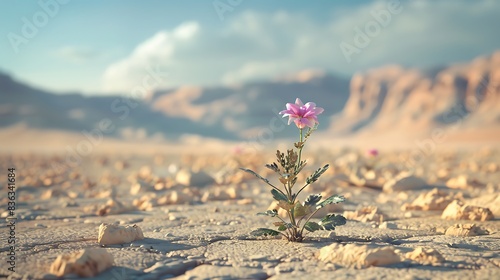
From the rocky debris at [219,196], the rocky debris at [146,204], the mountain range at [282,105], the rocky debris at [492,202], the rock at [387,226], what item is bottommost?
the rock at [387,226]

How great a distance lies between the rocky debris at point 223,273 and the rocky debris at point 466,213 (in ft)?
8.19

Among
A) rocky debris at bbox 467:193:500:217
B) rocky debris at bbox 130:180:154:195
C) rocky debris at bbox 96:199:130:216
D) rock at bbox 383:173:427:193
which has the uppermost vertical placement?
rocky debris at bbox 130:180:154:195

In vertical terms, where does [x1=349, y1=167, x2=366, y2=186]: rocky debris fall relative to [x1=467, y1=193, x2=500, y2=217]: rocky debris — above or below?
above

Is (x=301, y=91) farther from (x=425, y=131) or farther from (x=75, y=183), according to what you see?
(x=75, y=183)

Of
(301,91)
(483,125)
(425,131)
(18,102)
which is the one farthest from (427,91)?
(18,102)

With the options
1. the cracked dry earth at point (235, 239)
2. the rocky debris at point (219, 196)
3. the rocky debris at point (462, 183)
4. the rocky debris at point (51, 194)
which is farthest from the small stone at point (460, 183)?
the rocky debris at point (51, 194)

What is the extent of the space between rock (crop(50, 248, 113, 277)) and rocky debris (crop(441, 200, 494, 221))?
10.5 ft

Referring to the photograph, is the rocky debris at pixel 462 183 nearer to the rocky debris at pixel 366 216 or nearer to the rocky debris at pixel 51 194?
the rocky debris at pixel 366 216

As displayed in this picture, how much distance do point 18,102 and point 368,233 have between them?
238 ft

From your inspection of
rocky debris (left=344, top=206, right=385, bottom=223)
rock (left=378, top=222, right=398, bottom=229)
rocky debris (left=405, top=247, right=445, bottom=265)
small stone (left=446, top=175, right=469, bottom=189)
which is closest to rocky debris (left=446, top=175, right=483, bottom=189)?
small stone (left=446, top=175, right=469, bottom=189)

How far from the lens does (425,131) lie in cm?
6356

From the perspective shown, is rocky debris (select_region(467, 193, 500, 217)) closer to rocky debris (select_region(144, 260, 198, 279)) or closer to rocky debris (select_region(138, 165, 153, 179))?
rocky debris (select_region(144, 260, 198, 279))

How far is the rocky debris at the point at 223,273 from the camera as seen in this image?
8.48 ft

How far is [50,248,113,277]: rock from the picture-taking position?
2.56 m
